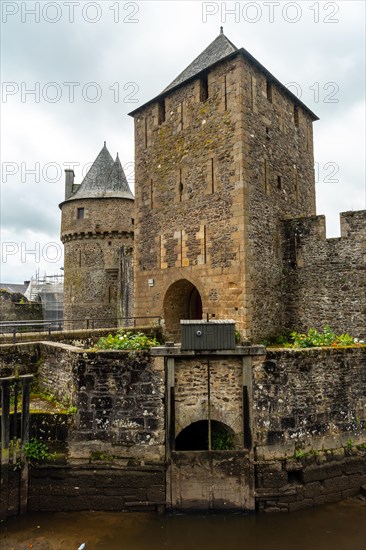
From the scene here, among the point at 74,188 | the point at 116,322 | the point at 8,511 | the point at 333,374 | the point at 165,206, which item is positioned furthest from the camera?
the point at 74,188

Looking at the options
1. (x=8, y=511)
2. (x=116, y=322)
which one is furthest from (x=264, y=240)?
(x=116, y=322)

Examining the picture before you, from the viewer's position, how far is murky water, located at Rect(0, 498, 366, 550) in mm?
6223

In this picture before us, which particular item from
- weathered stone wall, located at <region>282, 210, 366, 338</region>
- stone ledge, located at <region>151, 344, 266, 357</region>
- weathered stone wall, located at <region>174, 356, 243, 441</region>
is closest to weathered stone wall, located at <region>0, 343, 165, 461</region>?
stone ledge, located at <region>151, 344, 266, 357</region>

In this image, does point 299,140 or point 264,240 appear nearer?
point 264,240

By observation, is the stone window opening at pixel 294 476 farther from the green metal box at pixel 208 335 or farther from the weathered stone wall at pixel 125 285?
the weathered stone wall at pixel 125 285

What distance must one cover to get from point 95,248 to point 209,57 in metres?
12.8

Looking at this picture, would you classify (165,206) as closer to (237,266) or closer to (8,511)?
(237,266)

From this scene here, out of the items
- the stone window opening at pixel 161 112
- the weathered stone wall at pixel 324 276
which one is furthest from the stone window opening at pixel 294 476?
the stone window opening at pixel 161 112

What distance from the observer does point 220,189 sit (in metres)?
11.6

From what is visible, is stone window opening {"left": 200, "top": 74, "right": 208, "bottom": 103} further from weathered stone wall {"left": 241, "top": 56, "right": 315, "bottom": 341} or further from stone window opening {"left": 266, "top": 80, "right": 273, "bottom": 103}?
stone window opening {"left": 266, "top": 80, "right": 273, "bottom": 103}

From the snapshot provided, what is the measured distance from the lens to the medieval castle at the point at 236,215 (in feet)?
36.7

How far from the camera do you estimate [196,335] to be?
296 inches

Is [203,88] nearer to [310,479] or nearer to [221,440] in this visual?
[221,440]

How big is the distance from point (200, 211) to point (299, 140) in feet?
17.1
